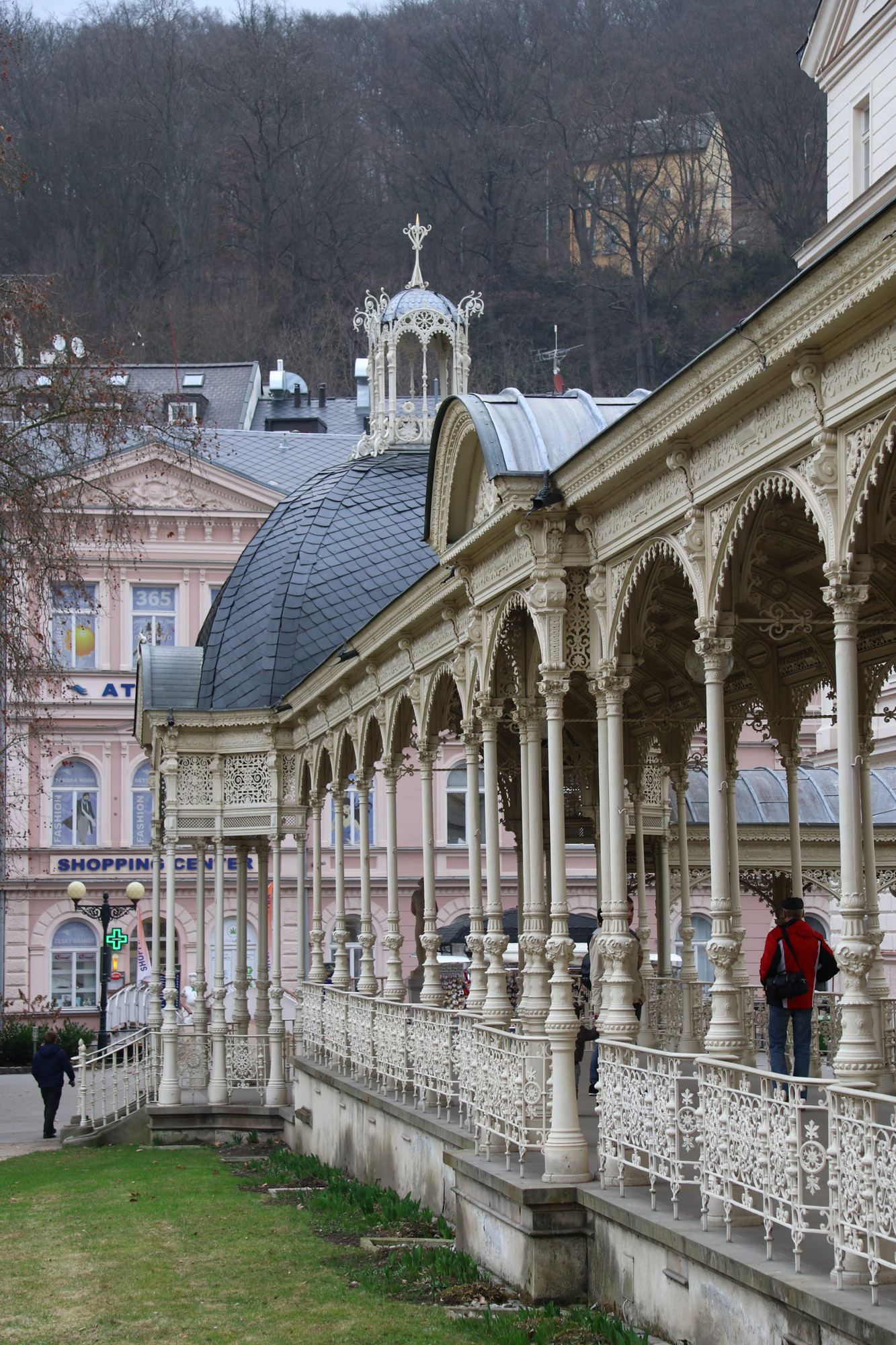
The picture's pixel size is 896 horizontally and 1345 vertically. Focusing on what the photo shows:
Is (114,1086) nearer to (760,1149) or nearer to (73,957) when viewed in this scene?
(760,1149)

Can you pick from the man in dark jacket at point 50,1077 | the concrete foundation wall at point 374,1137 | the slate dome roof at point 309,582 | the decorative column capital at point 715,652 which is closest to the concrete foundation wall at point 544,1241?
the concrete foundation wall at point 374,1137

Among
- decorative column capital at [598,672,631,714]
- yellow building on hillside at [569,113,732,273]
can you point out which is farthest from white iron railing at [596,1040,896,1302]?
yellow building on hillside at [569,113,732,273]

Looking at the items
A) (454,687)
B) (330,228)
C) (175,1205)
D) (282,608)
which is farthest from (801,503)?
(330,228)

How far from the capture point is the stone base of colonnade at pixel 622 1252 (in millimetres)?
6395

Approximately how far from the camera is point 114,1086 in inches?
882

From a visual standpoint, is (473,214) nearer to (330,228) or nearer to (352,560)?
(330,228)

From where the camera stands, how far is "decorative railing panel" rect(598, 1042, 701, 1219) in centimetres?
820

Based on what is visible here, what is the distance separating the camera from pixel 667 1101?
Result: 8281mm

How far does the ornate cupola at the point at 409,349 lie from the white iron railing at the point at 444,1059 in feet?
31.0

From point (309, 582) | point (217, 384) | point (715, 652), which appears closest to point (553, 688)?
point (715, 652)

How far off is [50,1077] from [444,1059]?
11864mm

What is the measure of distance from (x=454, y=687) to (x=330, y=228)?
53380mm

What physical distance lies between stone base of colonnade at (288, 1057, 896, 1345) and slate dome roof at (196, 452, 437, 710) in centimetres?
935

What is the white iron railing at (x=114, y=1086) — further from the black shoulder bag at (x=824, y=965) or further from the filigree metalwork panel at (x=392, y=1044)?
the black shoulder bag at (x=824, y=965)
